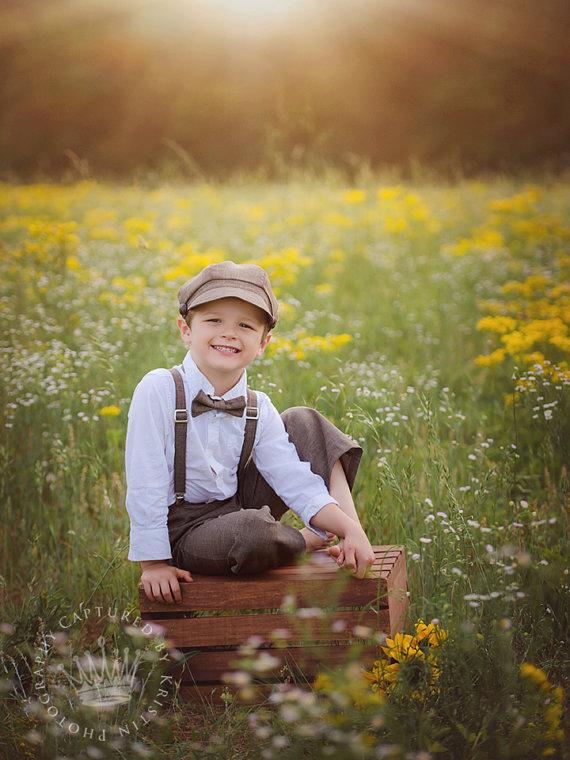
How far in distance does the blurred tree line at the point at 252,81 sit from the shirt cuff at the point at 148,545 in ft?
51.2

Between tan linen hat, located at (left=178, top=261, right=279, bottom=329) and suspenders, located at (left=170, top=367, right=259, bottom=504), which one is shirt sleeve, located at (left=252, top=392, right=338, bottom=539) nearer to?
suspenders, located at (left=170, top=367, right=259, bottom=504)

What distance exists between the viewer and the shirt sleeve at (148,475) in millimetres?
2420

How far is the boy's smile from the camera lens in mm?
2537

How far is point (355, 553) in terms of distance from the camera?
2.42 meters

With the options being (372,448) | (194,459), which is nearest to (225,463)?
(194,459)

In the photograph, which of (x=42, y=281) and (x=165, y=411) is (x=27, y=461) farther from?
(x=42, y=281)

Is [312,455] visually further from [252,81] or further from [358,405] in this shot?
[252,81]

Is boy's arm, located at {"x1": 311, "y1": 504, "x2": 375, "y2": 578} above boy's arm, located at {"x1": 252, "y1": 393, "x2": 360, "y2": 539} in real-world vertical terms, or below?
below

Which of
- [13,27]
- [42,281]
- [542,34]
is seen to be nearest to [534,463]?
[42,281]

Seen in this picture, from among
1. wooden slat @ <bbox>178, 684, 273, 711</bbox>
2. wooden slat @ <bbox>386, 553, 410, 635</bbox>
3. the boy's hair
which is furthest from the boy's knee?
wooden slat @ <bbox>178, 684, 273, 711</bbox>

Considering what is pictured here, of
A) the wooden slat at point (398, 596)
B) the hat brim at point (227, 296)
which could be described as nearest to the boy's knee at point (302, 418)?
the hat brim at point (227, 296)

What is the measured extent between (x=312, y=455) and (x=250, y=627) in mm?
580

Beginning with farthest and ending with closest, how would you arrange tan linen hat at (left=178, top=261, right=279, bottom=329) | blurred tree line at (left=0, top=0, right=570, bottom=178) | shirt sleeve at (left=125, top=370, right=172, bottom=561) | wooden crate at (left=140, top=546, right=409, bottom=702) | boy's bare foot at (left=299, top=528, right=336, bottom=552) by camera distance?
blurred tree line at (left=0, top=0, right=570, bottom=178), boy's bare foot at (left=299, top=528, right=336, bottom=552), tan linen hat at (left=178, top=261, right=279, bottom=329), shirt sleeve at (left=125, top=370, right=172, bottom=561), wooden crate at (left=140, top=546, right=409, bottom=702)

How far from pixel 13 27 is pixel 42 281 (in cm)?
1904
